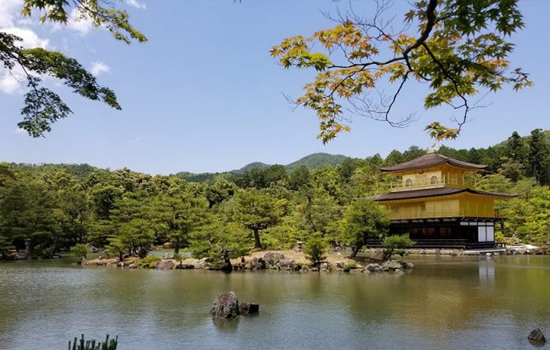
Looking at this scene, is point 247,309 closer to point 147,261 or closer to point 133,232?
point 147,261

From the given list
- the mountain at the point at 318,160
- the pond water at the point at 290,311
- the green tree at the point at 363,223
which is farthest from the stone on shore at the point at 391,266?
the mountain at the point at 318,160

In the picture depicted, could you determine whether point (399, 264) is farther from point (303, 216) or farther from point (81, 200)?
point (81, 200)

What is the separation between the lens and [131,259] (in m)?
22.3

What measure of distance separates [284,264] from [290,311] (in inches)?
353

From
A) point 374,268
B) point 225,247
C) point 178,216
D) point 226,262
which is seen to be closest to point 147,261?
point 178,216

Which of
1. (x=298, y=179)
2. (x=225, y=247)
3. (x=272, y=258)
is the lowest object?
(x=272, y=258)

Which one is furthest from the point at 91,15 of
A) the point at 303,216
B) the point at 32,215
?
the point at 303,216

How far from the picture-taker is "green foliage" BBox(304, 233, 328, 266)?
17766mm

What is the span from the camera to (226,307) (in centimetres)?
909

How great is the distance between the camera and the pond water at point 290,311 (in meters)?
7.32

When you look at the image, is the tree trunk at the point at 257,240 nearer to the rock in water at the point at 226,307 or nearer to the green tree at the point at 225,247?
the green tree at the point at 225,247

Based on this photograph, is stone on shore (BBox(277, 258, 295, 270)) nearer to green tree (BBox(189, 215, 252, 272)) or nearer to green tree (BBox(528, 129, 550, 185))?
green tree (BBox(189, 215, 252, 272))

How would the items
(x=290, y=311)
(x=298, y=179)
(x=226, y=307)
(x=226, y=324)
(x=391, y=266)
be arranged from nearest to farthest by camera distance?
(x=226, y=324)
(x=226, y=307)
(x=290, y=311)
(x=391, y=266)
(x=298, y=179)

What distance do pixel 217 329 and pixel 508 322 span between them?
5541 mm
